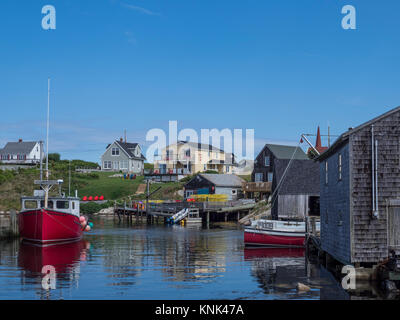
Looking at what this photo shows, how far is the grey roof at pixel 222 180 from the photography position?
84.2 metres

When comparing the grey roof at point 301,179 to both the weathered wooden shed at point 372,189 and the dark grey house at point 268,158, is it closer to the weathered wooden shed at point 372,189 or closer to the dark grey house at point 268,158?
the dark grey house at point 268,158

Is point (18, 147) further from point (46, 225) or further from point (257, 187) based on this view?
point (46, 225)

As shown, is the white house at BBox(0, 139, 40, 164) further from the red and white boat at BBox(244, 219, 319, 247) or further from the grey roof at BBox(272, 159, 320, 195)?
the red and white boat at BBox(244, 219, 319, 247)

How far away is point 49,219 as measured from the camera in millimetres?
40625

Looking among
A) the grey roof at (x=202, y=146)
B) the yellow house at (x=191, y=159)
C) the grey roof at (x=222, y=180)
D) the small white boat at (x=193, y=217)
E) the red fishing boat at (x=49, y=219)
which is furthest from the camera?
the grey roof at (x=202, y=146)

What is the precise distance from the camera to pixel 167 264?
29844mm

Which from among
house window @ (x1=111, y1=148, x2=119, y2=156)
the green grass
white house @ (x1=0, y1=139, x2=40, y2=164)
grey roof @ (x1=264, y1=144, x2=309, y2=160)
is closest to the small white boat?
grey roof @ (x1=264, y1=144, x2=309, y2=160)

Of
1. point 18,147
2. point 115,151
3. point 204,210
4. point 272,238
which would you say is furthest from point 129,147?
point 272,238

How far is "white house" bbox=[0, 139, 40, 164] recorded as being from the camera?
123 meters

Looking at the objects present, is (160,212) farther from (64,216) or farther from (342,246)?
(342,246)

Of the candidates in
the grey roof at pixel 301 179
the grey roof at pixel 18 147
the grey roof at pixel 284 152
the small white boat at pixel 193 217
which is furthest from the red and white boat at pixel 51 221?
the grey roof at pixel 18 147

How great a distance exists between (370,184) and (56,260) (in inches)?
784

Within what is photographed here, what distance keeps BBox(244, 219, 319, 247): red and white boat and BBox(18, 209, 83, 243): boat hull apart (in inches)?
589

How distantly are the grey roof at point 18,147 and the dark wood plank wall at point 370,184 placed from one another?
112 meters
